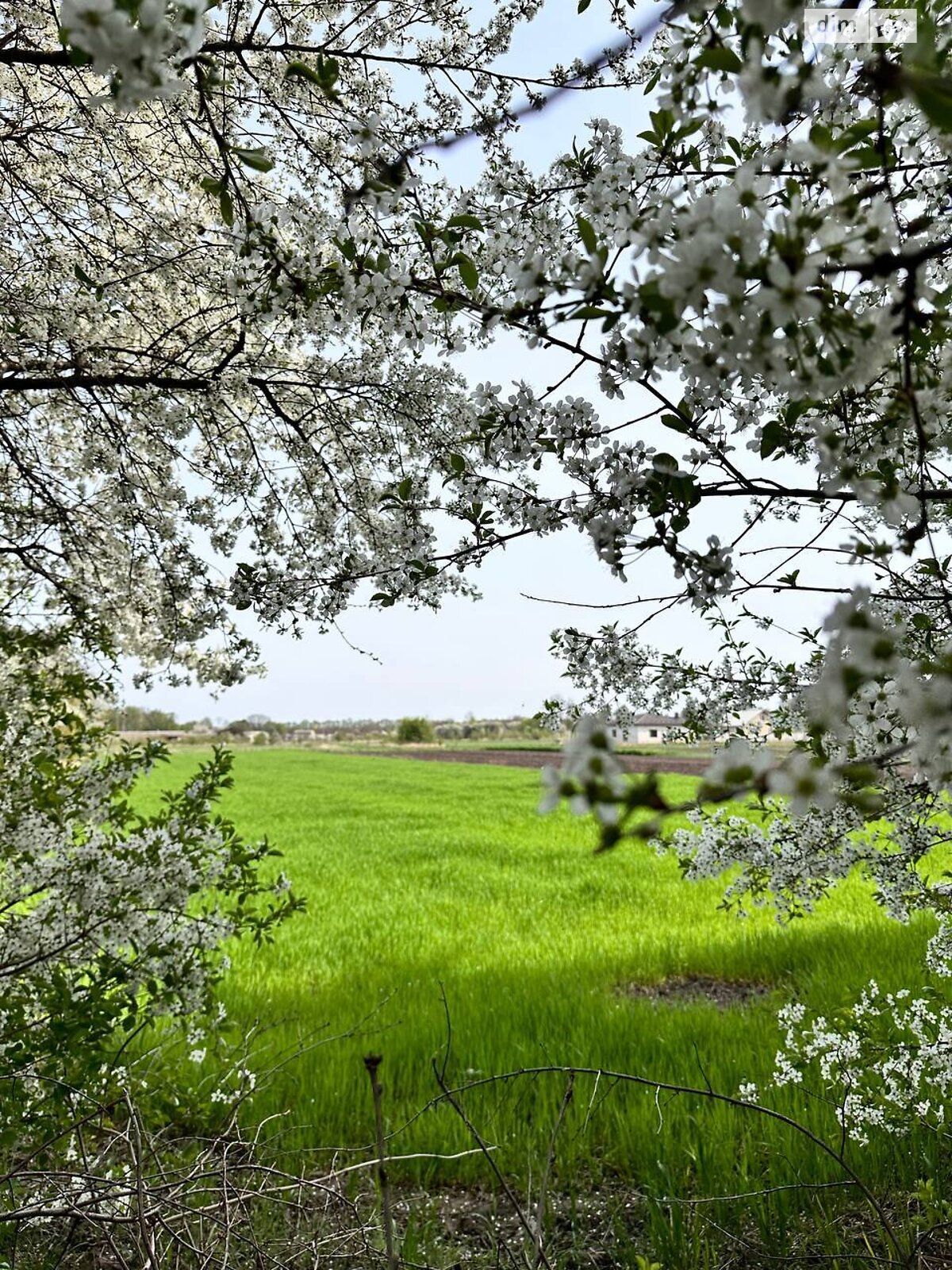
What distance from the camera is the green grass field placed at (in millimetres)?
3322

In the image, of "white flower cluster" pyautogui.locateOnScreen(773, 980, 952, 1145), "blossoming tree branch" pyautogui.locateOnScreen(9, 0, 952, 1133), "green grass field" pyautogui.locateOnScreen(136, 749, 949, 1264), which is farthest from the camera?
"green grass field" pyautogui.locateOnScreen(136, 749, 949, 1264)

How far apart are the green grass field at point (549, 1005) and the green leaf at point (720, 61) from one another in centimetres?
176

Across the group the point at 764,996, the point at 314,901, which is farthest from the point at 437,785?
the point at 764,996

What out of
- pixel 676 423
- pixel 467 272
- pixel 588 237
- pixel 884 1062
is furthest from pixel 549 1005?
pixel 588 237

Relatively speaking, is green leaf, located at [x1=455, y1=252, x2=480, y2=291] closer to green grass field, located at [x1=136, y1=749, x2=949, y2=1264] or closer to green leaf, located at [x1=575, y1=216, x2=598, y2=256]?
green leaf, located at [x1=575, y1=216, x2=598, y2=256]

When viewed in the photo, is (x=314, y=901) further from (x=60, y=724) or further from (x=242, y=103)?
Answer: (x=242, y=103)

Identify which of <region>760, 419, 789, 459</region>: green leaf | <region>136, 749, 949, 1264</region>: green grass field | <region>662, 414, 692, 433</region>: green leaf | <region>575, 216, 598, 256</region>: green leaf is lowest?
<region>136, 749, 949, 1264</region>: green grass field

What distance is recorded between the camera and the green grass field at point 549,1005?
3.32 meters

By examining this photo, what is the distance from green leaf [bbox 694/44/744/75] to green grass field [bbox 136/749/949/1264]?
69.2 inches

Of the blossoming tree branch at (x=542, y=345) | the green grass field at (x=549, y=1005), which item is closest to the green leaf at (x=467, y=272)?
the blossoming tree branch at (x=542, y=345)

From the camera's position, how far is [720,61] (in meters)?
0.95

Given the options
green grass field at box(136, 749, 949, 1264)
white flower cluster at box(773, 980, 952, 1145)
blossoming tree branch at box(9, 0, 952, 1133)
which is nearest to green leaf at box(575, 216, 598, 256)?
blossoming tree branch at box(9, 0, 952, 1133)

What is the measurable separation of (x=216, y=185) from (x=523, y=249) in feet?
3.20

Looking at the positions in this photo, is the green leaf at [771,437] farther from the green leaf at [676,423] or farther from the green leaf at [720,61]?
the green leaf at [720,61]
